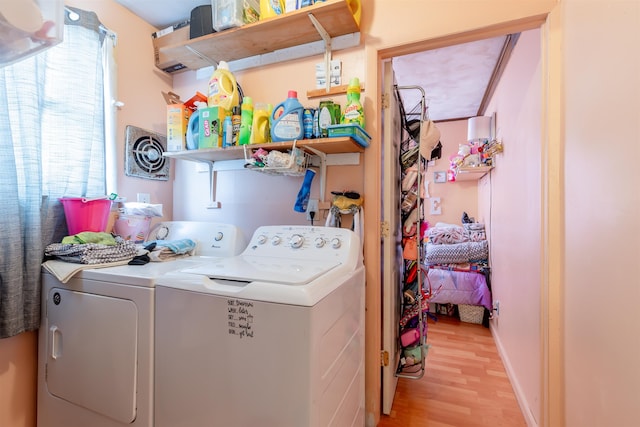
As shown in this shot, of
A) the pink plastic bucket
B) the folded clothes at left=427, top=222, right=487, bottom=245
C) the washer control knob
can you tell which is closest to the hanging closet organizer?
the washer control knob

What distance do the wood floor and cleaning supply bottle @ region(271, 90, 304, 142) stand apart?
1719 mm

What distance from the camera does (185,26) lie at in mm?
1912

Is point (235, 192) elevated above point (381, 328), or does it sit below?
above

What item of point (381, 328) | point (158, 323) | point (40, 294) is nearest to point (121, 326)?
point (158, 323)

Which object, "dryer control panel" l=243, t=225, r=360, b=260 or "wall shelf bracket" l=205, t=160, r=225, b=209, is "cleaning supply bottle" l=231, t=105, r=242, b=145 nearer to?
"wall shelf bracket" l=205, t=160, r=225, b=209

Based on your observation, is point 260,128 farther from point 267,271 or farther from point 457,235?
point 457,235

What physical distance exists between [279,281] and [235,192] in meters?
1.15

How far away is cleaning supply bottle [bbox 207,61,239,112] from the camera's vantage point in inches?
67.0

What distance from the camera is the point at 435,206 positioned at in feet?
14.8

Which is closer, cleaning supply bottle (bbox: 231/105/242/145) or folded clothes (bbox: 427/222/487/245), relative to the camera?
cleaning supply bottle (bbox: 231/105/242/145)

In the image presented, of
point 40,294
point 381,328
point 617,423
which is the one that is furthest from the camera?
point 381,328

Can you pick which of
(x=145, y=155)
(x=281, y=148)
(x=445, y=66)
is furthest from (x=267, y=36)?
(x=445, y=66)

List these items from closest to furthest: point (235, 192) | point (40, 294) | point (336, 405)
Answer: point (336, 405) → point (40, 294) → point (235, 192)

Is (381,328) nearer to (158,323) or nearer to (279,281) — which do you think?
(279,281)
